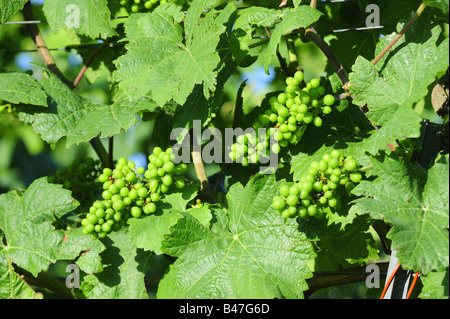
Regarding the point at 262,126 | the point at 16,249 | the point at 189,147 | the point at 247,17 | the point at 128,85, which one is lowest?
the point at 16,249

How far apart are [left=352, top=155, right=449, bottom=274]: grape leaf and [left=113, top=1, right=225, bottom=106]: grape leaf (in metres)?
0.65

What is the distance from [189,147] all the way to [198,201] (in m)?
0.30

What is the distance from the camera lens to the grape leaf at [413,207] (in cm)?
158

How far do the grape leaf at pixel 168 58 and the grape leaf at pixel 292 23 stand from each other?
0.65 feet

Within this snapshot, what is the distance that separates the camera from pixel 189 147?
2336 millimetres

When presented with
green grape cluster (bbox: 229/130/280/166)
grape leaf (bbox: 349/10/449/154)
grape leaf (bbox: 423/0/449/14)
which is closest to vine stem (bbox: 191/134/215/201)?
green grape cluster (bbox: 229/130/280/166)

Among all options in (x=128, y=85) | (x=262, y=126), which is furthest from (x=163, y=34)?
(x=262, y=126)

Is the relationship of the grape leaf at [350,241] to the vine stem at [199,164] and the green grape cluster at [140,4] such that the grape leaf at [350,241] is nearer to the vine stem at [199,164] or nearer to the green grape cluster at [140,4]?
the vine stem at [199,164]

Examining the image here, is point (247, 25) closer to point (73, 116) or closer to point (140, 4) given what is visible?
point (140, 4)

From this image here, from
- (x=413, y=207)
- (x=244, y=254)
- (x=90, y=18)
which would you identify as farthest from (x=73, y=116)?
(x=413, y=207)

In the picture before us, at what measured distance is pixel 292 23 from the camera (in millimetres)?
1703

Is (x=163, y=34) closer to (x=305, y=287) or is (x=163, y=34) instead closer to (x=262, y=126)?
(x=262, y=126)

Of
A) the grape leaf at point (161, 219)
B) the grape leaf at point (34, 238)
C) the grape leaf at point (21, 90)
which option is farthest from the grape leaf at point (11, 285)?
the grape leaf at point (21, 90)

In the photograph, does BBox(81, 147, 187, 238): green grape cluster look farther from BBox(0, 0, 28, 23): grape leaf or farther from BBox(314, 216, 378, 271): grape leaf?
BBox(0, 0, 28, 23): grape leaf
